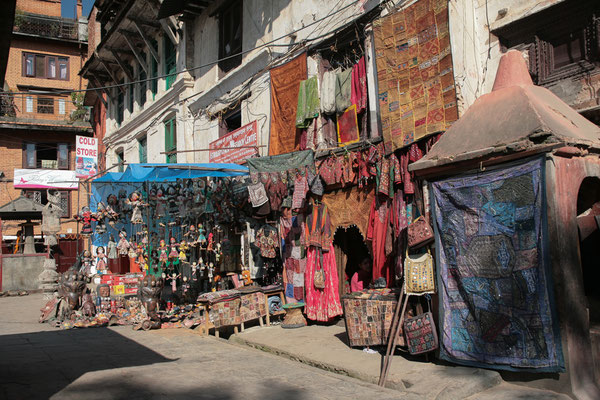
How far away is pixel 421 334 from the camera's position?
6258mm

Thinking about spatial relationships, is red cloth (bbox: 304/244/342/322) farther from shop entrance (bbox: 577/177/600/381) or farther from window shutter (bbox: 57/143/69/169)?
window shutter (bbox: 57/143/69/169)

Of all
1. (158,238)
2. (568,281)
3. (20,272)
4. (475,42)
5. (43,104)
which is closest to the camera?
(568,281)

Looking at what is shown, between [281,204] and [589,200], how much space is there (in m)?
5.46

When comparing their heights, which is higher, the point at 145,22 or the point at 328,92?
the point at 145,22

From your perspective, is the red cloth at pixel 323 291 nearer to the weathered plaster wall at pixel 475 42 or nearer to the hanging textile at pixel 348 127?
the hanging textile at pixel 348 127

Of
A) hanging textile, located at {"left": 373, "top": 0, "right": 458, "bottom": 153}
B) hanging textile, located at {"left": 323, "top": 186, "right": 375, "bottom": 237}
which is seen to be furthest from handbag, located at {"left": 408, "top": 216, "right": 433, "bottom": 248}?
hanging textile, located at {"left": 323, "top": 186, "right": 375, "bottom": 237}

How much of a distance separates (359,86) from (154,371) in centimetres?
596

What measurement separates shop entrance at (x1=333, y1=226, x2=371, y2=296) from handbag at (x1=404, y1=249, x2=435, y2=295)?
3002 mm

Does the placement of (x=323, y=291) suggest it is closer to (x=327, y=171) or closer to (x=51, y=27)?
(x=327, y=171)

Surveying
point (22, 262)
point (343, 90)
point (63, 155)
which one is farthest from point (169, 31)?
point (63, 155)

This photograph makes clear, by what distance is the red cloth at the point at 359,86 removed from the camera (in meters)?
8.80

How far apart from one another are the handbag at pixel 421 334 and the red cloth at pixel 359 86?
4.17 meters

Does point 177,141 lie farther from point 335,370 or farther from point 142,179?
point 335,370

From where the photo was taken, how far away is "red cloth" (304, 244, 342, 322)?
896 cm
